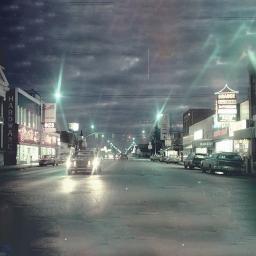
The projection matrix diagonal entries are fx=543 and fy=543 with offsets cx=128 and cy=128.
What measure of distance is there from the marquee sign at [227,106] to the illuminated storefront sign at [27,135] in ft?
94.9

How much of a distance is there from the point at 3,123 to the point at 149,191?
159 feet

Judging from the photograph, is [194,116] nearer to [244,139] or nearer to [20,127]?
[20,127]

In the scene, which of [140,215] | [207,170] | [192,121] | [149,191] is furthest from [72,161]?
[192,121]

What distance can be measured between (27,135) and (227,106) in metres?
33.2

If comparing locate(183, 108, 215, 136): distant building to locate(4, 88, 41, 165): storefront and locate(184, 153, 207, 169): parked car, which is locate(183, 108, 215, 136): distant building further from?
locate(184, 153, 207, 169): parked car

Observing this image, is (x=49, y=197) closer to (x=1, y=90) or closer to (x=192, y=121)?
(x=1, y=90)

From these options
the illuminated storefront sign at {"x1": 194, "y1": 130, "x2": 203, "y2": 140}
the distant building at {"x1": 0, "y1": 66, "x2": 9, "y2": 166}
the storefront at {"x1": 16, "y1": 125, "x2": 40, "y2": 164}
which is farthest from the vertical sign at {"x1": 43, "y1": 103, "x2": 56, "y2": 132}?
the illuminated storefront sign at {"x1": 194, "y1": 130, "x2": 203, "y2": 140}

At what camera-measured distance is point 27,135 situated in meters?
77.8

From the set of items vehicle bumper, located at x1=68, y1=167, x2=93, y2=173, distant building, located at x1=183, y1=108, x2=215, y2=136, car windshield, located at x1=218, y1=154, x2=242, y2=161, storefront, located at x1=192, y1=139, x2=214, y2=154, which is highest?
distant building, located at x1=183, y1=108, x2=215, y2=136

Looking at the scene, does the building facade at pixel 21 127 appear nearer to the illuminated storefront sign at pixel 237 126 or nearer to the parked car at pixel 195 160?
the parked car at pixel 195 160

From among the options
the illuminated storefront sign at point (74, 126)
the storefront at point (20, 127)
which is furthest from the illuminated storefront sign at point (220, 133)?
the illuminated storefront sign at point (74, 126)

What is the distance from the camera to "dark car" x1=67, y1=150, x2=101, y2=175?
37.5 m

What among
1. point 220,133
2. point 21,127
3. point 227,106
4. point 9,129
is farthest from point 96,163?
point 21,127

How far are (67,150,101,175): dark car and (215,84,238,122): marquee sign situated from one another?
21187 millimetres
